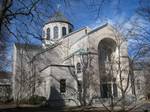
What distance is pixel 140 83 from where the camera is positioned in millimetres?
51094

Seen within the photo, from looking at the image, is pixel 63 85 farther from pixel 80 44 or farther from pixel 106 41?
pixel 106 41

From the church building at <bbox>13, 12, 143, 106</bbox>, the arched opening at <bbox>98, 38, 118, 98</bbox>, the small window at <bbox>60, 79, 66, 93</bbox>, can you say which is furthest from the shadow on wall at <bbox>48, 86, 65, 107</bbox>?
the arched opening at <bbox>98, 38, 118, 98</bbox>

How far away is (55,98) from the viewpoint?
37750 millimetres

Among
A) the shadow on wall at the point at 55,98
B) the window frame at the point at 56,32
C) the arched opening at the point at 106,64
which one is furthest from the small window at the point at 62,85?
the window frame at the point at 56,32

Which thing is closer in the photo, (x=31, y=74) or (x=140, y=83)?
(x=31, y=74)

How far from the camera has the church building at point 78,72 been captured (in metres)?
37.9

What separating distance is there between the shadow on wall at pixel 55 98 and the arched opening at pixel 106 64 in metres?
7.85

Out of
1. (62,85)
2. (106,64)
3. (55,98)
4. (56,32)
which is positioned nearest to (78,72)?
(62,85)

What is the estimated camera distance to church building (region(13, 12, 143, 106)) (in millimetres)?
37906

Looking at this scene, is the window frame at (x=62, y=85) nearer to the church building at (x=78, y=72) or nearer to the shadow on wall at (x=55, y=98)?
the church building at (x=78, y=72)

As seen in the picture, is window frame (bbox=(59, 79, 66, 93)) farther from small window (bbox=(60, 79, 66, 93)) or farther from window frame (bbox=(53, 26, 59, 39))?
window frame (bbox=(53, 26, 59, 39))

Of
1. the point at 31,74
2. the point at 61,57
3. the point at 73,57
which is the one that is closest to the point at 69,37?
the point at 61,57

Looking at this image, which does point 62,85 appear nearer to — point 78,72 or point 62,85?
point 62,85

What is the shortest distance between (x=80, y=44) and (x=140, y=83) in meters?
16.1
